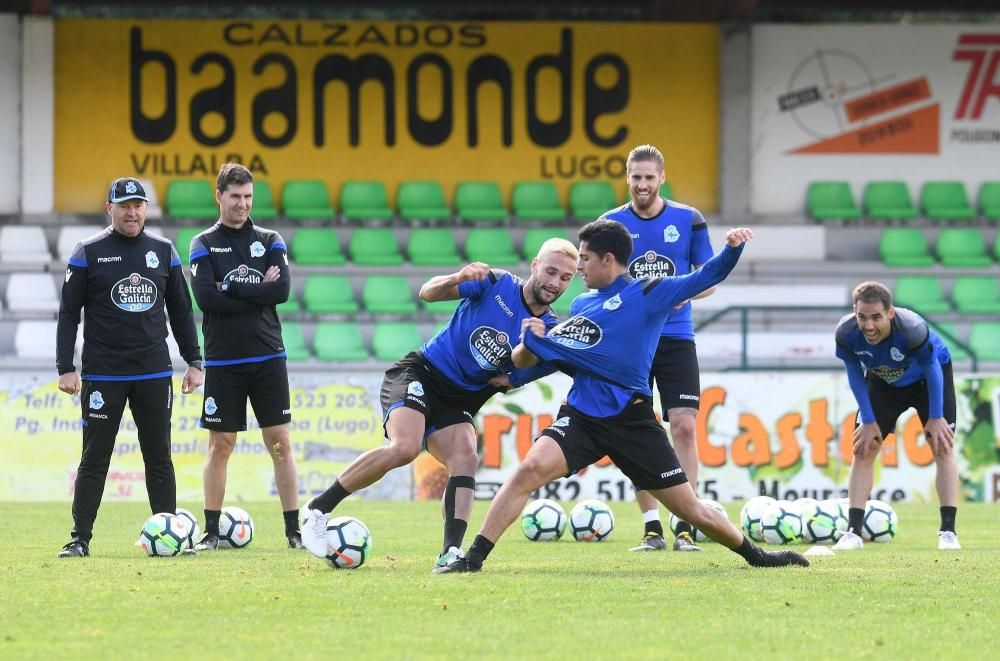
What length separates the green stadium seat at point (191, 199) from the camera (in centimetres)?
2334

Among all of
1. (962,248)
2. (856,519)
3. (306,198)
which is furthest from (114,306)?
(962,248)

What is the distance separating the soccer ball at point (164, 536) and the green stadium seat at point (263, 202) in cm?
1467

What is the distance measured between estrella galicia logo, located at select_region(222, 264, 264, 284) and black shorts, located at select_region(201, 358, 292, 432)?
512 mm

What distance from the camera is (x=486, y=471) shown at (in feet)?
52.1

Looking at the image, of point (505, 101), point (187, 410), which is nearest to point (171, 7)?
point (505, 101)

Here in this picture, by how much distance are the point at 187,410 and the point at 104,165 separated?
9963mm

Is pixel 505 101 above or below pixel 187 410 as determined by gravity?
above

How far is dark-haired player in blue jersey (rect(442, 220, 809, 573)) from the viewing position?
762 centimetres

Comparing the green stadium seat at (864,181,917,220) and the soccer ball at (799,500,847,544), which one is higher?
the green stadium seat at (864,181,917,220)

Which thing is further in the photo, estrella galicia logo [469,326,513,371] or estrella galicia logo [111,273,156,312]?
estrella galicia logo [111,273,156,312]

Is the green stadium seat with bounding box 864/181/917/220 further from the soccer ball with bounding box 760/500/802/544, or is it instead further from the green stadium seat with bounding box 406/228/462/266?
the soccer ball with bounding box 760/500/802/544

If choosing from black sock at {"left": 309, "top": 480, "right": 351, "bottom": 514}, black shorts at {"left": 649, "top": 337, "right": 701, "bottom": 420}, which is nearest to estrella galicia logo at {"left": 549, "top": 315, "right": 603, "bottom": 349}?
black sock at {"left": 309, "top": 480, "right": 351, "bottom": 514}

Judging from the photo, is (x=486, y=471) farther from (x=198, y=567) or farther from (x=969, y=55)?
(x=969, y=55)

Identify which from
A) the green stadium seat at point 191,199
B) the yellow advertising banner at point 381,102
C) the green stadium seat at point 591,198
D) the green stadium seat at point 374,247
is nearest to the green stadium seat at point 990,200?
the yellow advertising banner at point 381,102
